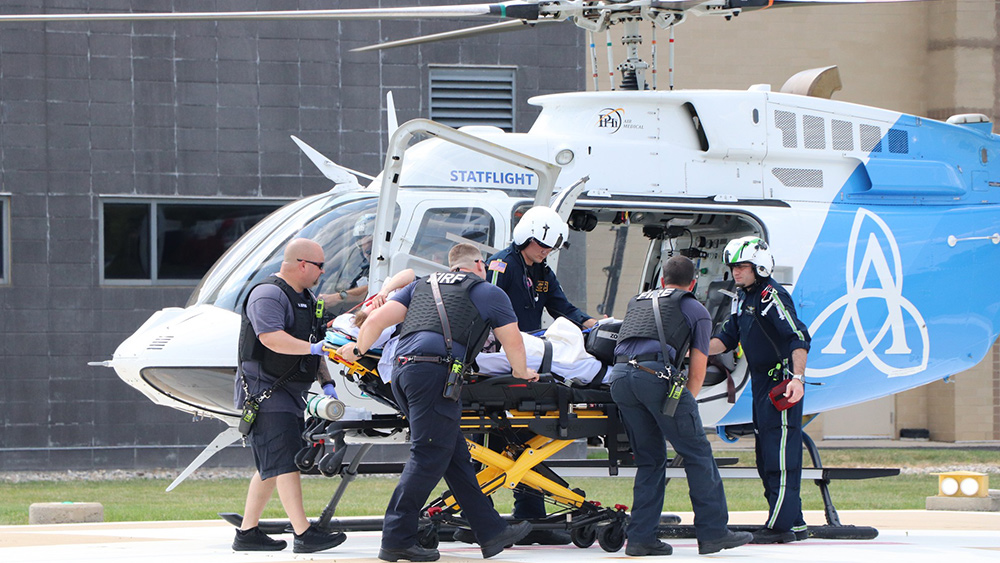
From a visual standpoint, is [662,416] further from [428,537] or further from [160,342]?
[160,342]

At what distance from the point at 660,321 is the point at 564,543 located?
164 centimetres

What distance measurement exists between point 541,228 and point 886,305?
9.50ft

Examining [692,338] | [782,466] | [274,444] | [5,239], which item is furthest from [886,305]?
[5,239]

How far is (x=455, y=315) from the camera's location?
675cm

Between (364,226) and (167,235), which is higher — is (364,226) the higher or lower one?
the higher one

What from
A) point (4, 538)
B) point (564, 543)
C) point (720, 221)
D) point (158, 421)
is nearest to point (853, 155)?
point (720, 221)

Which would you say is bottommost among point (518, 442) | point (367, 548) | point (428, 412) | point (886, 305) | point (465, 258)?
point (367, 548)

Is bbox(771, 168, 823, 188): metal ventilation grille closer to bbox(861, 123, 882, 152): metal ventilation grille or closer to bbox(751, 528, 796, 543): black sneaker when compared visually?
bbox(861, 123, 882, 152): metal ventilation grille

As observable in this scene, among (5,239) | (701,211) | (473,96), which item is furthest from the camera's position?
(473,96)

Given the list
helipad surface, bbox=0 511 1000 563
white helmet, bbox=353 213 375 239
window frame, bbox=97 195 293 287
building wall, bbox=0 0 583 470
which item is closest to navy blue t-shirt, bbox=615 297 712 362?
helipad surface, bbox=0 511 1000 563

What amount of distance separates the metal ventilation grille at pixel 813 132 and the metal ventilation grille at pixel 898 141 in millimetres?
577

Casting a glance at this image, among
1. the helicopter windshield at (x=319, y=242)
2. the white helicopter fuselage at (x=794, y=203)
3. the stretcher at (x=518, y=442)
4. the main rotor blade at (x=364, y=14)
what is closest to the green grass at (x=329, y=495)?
the helicopter windshield at (x=319, y=242)

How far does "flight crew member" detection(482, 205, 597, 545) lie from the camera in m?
7.70

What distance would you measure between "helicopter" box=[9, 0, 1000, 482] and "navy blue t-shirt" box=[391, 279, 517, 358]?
127 cm
